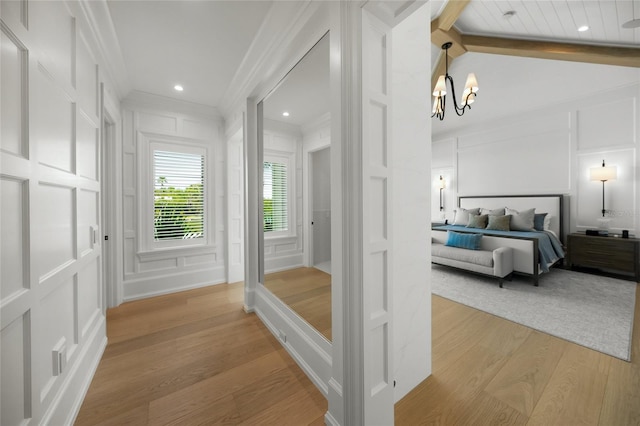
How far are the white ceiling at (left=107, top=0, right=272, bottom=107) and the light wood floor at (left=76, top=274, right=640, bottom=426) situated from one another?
284 cm

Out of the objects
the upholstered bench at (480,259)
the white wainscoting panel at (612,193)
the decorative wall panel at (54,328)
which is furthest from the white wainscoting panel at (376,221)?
the white wainscoting panel at (612,193)

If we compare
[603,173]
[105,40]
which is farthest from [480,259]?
[105,40]

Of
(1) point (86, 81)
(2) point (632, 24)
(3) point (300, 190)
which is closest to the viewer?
(1) point (86, 81)

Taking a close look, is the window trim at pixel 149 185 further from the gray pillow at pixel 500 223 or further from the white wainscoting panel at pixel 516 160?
the white wainscoting panel at pixel 516 160

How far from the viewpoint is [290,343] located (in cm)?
202

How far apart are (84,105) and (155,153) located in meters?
1.73

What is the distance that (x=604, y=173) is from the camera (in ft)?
12.8

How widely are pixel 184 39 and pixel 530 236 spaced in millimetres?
5114

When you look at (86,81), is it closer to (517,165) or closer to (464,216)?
(464,216)

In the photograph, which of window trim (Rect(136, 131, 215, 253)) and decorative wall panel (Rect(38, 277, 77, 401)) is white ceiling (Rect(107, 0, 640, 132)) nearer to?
window trim (Rect(136, 131, 215, 253))

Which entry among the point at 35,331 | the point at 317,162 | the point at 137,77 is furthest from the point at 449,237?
the point at 137,77

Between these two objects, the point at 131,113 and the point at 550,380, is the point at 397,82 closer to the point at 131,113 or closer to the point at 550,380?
the point at 550,380

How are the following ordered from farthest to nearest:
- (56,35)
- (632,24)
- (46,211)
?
(632,24)
(56,35)
(46,211)

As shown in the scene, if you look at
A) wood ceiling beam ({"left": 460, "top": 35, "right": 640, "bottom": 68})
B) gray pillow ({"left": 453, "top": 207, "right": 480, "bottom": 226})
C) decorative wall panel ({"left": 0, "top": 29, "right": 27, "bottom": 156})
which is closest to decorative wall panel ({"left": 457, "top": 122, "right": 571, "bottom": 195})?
gray pillow ({"left": 453, "top": 207, "right": 480, "bottom": 226})
